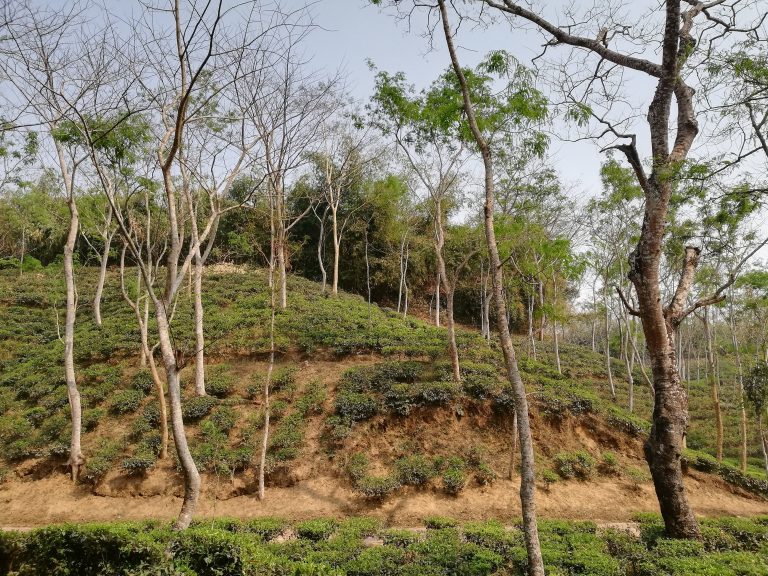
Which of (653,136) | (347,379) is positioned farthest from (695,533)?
(347,379)

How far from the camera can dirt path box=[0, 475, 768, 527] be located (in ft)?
34.6

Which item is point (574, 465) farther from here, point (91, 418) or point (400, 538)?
point (91, 418)

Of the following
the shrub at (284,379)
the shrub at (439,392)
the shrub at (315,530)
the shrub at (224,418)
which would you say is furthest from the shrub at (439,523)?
the shrub at (284,379)

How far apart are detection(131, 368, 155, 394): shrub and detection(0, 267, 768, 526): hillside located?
0.22 feet

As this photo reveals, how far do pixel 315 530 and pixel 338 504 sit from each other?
7.32 ft

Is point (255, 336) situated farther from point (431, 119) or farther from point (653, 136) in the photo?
point (653, 136)

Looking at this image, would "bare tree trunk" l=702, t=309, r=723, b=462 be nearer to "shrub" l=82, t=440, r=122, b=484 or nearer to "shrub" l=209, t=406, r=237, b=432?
"shrub" l=209, t=406, r=237, b=432

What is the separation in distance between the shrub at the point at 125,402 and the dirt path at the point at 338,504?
2395 mm

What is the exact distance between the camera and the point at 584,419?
45.1ft

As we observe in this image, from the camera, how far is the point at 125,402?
13.8 m

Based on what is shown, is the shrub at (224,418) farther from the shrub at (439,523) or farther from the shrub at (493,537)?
the shrub at (493,537)

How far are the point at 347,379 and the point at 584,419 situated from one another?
7738mm

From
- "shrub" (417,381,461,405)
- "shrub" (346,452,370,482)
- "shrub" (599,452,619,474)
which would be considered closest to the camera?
"shrub" (346,452,370,482)

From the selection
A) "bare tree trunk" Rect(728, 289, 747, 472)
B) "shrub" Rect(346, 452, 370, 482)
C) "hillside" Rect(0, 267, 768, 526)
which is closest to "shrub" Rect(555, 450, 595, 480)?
"hillside" Rect(0, 267, 768, 526)
